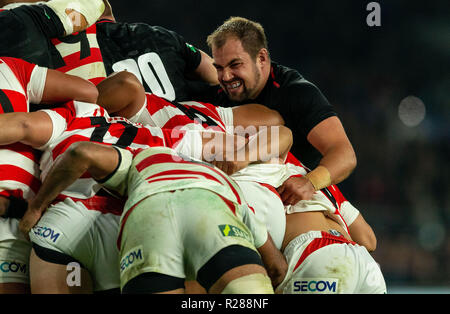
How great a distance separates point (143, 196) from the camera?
1245 mm

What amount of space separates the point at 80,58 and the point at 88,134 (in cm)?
85

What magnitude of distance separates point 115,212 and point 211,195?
0.39 metres

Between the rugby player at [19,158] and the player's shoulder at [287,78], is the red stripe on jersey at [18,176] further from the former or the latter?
the player's shoulder at [287,78]

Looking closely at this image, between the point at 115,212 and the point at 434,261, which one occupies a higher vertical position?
the point at 115,212

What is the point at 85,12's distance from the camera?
2209 millimetres

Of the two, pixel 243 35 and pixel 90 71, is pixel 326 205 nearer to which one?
pixel 243 35

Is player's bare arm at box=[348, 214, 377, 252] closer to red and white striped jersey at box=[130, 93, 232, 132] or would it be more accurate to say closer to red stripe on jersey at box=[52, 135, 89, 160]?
red and white striped jersey at box=[130, 93, 232, 132]

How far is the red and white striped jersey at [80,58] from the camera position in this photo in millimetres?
2296

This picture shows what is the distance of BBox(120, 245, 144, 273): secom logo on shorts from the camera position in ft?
3.86

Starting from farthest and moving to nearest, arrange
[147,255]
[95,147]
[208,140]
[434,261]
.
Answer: [434,261] < [208,140] < [95,147] < [147,255]

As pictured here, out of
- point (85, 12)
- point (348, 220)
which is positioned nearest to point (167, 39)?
point (85, 12)

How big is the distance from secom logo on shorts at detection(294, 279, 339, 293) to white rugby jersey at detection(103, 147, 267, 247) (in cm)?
22

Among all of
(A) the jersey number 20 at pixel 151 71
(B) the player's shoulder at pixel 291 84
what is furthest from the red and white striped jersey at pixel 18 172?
(B) the player's shoulder at pixel 291 84
